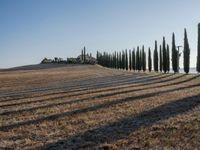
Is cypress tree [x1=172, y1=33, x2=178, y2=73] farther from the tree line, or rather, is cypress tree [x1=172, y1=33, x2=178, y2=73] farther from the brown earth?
the brown earth

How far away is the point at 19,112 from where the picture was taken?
12.8m

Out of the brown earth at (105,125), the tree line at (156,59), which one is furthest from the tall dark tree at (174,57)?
the brown earth at (105,125)

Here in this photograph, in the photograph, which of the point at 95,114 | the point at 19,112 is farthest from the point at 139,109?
the point at 19,112

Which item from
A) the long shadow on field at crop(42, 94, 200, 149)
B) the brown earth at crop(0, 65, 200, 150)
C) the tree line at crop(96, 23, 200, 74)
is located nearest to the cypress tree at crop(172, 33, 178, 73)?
the tree line at crop(96, 23, 200, 74)

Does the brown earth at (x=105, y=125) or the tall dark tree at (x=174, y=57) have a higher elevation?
the tall dark tree at (x=174, y=57)

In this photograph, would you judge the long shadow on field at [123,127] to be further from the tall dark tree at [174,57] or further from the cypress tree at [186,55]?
the tall dark tree at [174,57]

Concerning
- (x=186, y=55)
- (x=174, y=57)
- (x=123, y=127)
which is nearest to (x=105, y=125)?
(x=123, y=127)

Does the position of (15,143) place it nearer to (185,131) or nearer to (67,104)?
(185,131)

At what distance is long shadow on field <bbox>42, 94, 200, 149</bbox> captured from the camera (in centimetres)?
770

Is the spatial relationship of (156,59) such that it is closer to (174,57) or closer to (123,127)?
(174,57)

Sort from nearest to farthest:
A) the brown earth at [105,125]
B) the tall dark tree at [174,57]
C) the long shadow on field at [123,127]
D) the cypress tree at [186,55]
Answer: the brown earth at [105,125] → the long shadow on field at [123,127] → the cypress tree at [186,55] → the tall dark tree at [174,57]

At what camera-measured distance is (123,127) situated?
912cm

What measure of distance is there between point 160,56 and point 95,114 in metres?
42.8

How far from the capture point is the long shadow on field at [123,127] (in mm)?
7699
